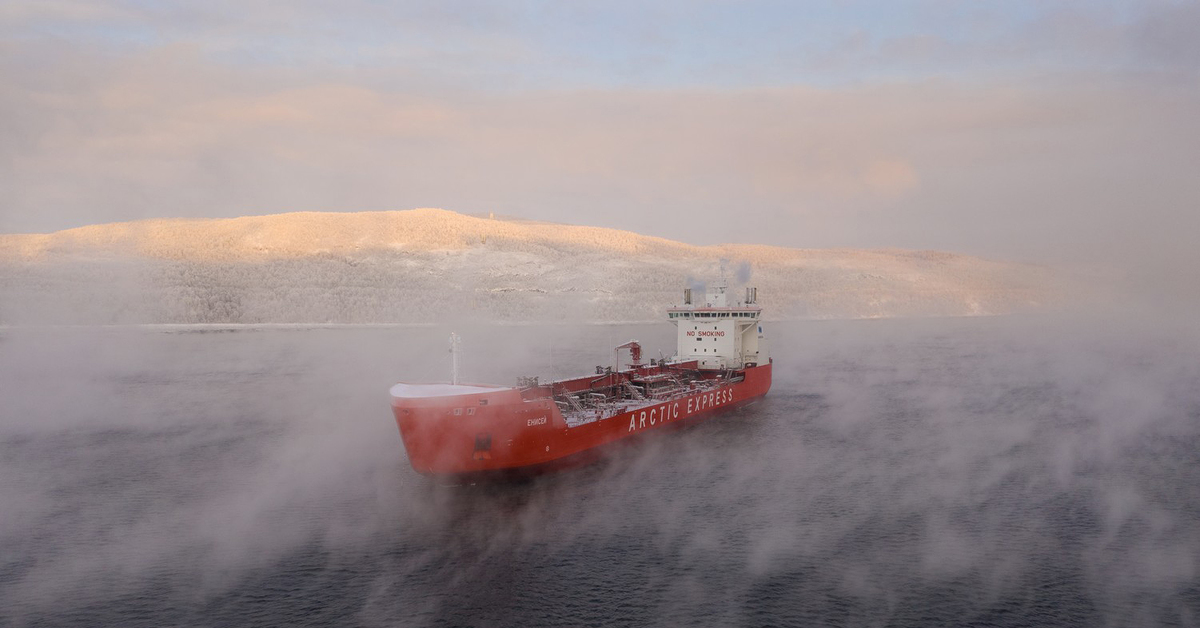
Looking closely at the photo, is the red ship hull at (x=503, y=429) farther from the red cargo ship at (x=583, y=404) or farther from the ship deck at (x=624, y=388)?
the ship deck at (x=624, y=388)

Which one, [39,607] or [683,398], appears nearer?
[39,607]

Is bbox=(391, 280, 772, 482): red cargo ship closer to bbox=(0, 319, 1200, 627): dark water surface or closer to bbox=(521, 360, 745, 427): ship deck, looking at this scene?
bbox=(521, 360, 745, 427): ship deck

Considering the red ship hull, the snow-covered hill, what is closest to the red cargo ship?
the red ship hull

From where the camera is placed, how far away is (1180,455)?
40.5m

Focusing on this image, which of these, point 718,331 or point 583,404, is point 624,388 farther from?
point 718,331

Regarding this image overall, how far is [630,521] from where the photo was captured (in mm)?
28094

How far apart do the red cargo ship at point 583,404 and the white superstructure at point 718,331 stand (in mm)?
76

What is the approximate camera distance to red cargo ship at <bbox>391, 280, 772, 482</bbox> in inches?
1159

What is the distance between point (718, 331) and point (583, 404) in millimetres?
16935

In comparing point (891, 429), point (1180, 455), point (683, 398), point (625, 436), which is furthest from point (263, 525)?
point (1180, 455)

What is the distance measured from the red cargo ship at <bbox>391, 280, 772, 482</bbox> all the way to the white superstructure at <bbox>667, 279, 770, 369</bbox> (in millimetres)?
76

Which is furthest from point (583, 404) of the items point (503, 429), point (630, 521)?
point (630, 521)

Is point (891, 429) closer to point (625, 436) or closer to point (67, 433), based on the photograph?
point (625, 436)

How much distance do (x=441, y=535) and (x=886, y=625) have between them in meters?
14.2
